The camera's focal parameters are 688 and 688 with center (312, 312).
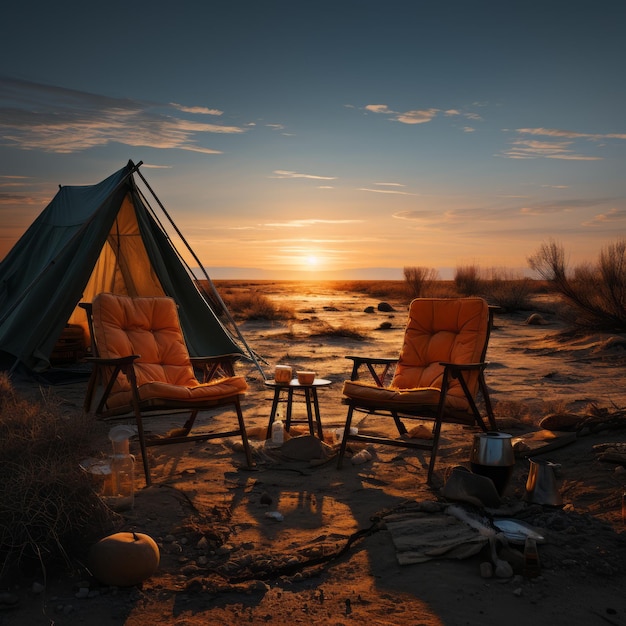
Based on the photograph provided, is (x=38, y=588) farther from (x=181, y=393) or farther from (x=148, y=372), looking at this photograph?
(x=148, y=372)

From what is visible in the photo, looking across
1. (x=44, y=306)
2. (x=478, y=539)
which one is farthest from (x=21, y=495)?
(x=44, y=306)

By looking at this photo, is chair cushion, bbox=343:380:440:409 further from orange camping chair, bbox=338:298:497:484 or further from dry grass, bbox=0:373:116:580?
dry grass, bbox=0:373:116:580

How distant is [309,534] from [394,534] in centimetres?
43

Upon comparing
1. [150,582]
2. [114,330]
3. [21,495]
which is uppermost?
[114,330]

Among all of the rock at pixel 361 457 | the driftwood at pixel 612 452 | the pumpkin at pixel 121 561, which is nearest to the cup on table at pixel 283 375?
the rock at pixel 361 457

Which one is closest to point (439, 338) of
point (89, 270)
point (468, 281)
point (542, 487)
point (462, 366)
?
point (462, 366)

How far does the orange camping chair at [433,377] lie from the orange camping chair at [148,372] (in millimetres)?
888

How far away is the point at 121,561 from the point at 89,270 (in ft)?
16.2

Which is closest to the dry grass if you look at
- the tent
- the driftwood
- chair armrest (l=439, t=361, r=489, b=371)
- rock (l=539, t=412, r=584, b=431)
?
chair armrest (l=439, t=361, r=489, b=371)

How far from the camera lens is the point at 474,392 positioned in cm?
458

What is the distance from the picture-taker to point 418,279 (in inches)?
951

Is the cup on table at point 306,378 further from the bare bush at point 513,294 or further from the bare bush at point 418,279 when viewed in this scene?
the bare bush at point 418,279

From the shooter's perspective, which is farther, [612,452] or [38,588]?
[612,452]

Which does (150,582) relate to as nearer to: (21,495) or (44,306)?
(21,495)
